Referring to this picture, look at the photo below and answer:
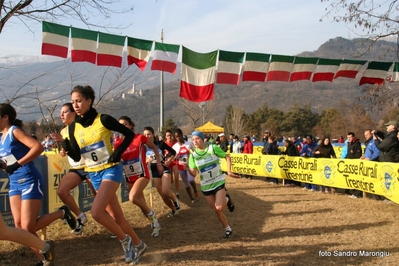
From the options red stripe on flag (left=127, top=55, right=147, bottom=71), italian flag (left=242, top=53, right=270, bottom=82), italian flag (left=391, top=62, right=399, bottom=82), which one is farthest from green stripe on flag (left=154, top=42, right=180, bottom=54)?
italian flag (left=391, top=62, right=399, bottom=82)

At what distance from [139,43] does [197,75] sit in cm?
206

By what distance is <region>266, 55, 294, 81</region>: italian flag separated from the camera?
1402 cm

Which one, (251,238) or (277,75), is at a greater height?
(277,75)

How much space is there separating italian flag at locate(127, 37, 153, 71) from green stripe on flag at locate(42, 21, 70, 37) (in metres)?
1.85

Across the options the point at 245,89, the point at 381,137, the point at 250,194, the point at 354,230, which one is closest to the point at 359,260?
the point at 354,230

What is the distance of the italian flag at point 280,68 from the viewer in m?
14.0

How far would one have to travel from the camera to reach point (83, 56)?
11234mm

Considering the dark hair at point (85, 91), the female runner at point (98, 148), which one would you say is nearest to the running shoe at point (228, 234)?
the female runner at point (98, 148)

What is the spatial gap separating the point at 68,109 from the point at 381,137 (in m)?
8.97

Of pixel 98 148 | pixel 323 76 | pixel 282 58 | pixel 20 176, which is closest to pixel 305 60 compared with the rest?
pixel 282 58

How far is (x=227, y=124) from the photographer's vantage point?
71.9 metres

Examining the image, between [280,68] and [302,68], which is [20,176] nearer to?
[280,68]

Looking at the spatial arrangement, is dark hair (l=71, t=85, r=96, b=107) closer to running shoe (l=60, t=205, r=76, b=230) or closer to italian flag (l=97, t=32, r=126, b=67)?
running shoe (l=60, t=205, r=76, b=230)

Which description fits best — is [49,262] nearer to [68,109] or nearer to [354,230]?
[68,109]
